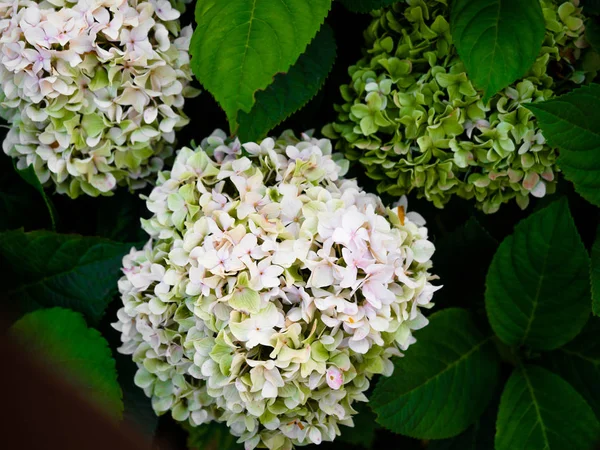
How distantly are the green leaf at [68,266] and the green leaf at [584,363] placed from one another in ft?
2.16

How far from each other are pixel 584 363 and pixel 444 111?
17.6 inches

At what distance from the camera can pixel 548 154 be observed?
0.90 m

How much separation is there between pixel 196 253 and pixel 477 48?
404mm

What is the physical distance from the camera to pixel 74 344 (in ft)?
3.03

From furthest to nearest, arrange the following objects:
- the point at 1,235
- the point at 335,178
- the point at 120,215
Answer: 1. the point at 120,215
2. the point at 1,235
3. the point at 335,178

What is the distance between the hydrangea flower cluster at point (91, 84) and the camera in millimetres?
825

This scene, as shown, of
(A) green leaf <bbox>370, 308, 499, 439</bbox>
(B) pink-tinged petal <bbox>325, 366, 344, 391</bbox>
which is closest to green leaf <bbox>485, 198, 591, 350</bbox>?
(A) green leaf <bbox>370, 308, 499, 439</bbox>

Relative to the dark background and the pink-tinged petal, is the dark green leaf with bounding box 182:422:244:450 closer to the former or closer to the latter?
the dark background

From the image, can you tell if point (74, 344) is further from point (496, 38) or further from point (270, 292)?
point (496, 38)

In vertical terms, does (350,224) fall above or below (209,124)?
above

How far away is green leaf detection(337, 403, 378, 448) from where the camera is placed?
1133 mm

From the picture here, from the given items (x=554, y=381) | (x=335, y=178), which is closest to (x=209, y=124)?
(x=335, y=178)

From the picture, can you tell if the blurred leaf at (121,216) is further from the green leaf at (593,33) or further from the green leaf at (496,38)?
the green leaf at (593,33)

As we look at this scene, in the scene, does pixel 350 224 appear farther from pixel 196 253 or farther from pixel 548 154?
pixel 548 154
